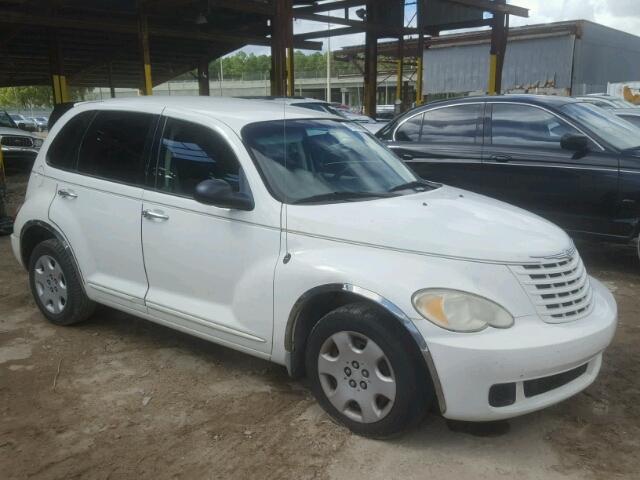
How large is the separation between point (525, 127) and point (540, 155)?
0.39m

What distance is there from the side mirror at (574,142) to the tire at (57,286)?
4491 millimetres

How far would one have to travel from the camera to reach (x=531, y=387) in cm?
285

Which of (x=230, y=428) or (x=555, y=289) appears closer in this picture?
(x=555, y=289)

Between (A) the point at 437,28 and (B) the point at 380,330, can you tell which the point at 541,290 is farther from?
(A) the point at 437,28

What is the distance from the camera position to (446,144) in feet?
22.3

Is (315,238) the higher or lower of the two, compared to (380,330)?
higher

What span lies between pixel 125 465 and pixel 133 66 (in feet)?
62.5

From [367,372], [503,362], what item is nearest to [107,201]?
[367,372]

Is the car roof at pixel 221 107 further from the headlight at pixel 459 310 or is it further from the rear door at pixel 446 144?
the rear door at pixel 446 144

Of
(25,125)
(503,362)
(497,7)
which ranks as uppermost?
(497,7)

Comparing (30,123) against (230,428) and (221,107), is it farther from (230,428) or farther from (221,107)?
(230,428)

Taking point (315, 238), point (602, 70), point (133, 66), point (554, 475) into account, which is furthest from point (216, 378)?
point (602, 70)

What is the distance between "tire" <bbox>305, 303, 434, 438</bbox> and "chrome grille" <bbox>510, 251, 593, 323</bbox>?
2.02 feet

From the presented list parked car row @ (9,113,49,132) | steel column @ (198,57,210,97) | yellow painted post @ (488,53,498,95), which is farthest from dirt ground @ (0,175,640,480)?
parked car row @ (9,113,49,132)
